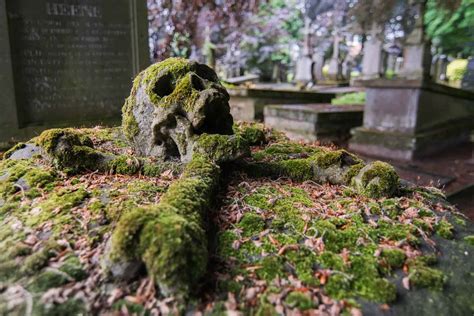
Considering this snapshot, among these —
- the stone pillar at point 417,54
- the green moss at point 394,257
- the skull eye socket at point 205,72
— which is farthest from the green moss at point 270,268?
the stone pillar at point 417,54

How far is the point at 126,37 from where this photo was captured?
254 inches

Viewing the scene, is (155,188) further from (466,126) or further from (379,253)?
(466,126)

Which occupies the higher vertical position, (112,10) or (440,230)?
(112,10)

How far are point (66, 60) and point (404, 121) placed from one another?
7.05 metres

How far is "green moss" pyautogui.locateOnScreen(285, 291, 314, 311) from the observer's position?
166cm

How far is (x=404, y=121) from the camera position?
8562mm

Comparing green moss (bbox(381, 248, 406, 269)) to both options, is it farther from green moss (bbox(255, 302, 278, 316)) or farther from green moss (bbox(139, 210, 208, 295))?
green moss (bbox(139, 210, 208, 295))

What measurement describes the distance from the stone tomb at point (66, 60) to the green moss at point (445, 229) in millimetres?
5360

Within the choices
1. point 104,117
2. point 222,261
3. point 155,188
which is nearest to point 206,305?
point 222,261

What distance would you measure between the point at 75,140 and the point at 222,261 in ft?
5.93

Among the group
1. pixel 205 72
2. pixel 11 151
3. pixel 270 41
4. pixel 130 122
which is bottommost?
pixel 11 151

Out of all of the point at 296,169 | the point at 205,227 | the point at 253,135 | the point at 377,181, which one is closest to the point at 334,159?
the point at 296,169

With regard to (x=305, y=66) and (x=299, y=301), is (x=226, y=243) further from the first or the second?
(x=305, y=66)

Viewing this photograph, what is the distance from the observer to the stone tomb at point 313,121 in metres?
8.98
